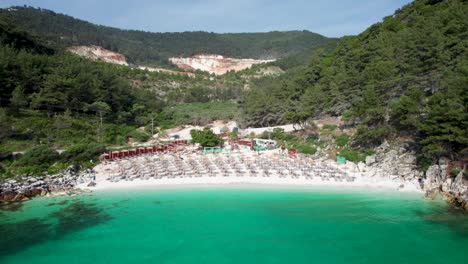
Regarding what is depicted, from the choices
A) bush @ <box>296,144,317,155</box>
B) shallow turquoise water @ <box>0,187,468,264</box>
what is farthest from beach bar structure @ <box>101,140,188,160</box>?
bush @ <box>296,144,317,155</box>

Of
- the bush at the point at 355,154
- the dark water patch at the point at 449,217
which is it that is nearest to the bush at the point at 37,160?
the bush at the point at 355,154

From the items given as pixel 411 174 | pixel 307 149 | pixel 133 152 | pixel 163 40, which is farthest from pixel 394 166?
pixel 163 40

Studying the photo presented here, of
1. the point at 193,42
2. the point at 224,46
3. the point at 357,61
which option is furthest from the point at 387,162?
the point at 193,42

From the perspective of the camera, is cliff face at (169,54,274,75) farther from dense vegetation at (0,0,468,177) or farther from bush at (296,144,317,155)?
bush at (296,144,317,155)

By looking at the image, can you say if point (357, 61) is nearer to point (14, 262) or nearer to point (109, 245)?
point (109, 245)

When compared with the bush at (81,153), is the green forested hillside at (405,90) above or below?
above

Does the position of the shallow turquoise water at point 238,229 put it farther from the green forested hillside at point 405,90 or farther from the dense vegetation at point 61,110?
the dense vegetation at point 61,110
